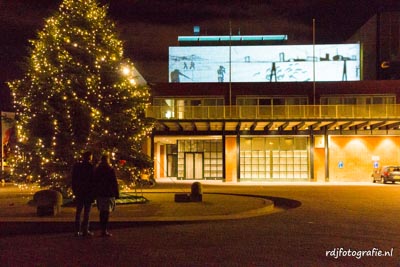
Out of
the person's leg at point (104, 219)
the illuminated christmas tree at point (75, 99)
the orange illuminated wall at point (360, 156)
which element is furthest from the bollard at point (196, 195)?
the orange illuminated wall at point (360, 156)

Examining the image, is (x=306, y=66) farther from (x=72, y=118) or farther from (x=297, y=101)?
(x=72, y=118)

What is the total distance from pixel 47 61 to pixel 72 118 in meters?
2.34

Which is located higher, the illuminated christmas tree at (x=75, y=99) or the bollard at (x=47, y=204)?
the illuminated christmas tree at (x=75, y=99)

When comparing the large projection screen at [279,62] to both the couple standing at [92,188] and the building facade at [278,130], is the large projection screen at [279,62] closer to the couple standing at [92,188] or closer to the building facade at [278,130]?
the building facade at [278,130]

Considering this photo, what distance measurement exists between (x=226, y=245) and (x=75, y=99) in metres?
10.6

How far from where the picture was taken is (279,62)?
6762 centimetres

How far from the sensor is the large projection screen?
6756cm

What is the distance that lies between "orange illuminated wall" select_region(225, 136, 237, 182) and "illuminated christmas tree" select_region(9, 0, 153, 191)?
25.2 meters

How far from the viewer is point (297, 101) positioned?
1836 inches

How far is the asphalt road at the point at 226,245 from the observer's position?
29.5 ft

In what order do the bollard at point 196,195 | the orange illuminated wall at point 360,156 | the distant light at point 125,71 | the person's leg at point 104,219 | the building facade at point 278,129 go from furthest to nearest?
the orange illuminated wall at point 360,156, the building facade at point 278,129, the bollard at point 196,195, the distant light at point 125,71, the person's leg at point 104,219

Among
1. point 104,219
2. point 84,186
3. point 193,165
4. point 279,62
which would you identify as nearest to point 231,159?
point 193,165

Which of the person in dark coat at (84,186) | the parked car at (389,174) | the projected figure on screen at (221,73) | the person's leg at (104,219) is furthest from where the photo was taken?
the projected figure on screen at (221,73)

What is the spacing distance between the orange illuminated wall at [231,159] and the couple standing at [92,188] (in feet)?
111
